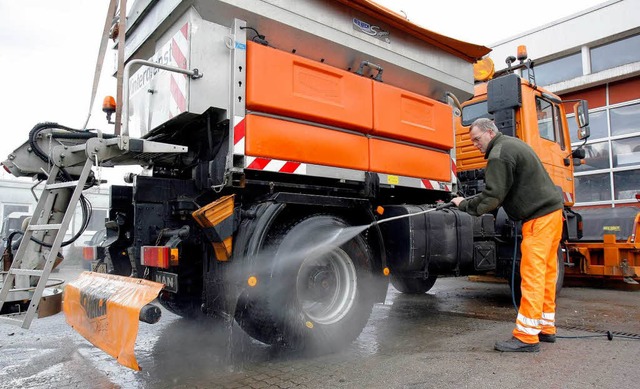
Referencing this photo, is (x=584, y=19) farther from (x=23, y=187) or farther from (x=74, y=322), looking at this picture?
(x=23, y=187)

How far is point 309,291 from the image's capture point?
3.46 m

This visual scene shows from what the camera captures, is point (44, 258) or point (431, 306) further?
point (431, 306)

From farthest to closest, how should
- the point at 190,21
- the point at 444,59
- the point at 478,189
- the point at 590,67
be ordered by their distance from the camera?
the point at 590,67 → the point at 478,189 → the point at 444,59 → the point at 190,21

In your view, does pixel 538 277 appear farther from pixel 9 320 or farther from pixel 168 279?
pixel 9 320

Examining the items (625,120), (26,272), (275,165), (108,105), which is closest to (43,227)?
(26,272)

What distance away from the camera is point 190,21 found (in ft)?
10.2

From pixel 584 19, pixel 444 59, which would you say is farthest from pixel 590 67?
pixel 444 59

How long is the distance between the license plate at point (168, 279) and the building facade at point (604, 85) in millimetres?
9872

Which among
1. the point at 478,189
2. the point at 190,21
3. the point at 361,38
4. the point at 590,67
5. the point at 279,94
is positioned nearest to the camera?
the point at 190,21

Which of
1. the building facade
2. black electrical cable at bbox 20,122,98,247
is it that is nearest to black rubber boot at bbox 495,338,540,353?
black electrical cable at bbox 20,122,98,247

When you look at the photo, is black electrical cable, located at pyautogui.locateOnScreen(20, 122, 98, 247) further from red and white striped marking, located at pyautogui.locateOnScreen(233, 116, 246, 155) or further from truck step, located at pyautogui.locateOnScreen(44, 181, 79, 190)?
red and white striped marking, located at pyautogui.locateOnScreen(233, 116, 246, 155)

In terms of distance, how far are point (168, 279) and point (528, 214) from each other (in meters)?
2.85

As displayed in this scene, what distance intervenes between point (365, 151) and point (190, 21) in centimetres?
172

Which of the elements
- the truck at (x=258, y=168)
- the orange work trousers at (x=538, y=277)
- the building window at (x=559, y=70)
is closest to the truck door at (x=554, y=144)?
the truck at (x=258, y=168)
